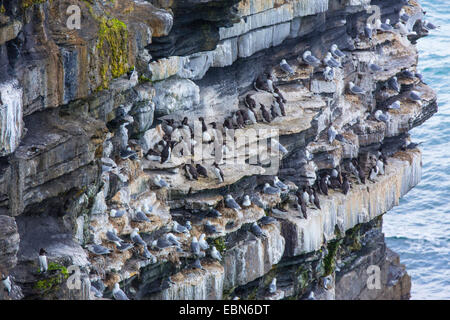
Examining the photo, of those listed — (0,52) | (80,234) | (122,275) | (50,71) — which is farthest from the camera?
(122,275)

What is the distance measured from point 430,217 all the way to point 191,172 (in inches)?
834

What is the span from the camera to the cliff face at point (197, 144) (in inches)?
716

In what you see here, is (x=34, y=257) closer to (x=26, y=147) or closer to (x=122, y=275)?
(x=26, y=147)

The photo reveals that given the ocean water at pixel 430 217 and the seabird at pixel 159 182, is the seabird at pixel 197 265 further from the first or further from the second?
the ocean water at pixel 430 217

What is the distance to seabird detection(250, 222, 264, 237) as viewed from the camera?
A: 88.9 ft

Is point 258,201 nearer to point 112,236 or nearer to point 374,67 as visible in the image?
point 112,236

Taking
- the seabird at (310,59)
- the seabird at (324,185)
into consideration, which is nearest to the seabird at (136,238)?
the seabird at (324,185)

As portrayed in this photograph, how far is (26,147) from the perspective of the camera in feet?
58.1

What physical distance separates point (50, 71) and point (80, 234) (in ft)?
14.0

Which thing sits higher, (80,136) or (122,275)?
(80,136)

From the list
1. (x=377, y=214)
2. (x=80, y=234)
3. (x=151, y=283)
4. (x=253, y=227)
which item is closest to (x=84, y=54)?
(x=80, y=234)

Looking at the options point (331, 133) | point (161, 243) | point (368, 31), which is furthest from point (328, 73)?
point (161, 243)

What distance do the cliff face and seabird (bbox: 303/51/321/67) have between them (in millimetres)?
337

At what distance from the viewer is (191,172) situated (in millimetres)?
26188
